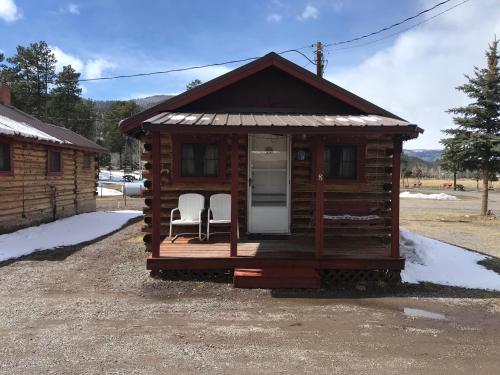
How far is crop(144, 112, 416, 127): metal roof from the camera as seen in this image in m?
6.25

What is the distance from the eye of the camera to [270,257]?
6.56 m

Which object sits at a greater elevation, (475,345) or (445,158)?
(445,158)

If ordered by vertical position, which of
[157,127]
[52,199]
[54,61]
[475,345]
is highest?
[54,61]

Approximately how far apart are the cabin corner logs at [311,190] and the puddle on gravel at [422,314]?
2.96m

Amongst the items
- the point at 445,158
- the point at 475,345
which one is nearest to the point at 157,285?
the point at 475,345

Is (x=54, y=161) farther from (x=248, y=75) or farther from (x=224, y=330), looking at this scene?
(x=224, y=330)

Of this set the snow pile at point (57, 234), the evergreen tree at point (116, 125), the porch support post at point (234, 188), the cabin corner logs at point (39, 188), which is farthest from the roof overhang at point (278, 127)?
the evergreen tree at point (116, 125)

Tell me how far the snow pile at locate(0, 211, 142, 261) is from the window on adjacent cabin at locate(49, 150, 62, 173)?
5.57 feet

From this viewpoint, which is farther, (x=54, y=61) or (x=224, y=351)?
(x=54, y=61)

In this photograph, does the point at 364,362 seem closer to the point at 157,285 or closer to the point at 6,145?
the point at 157,285

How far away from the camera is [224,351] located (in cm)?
408

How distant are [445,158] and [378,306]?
48.5 ft

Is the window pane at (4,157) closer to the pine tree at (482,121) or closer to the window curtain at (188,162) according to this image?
the window curtain at (188,162)

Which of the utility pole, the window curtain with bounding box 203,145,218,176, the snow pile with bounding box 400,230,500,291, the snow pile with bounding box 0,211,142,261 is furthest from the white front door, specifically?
the utility pole
